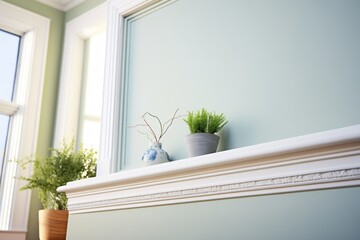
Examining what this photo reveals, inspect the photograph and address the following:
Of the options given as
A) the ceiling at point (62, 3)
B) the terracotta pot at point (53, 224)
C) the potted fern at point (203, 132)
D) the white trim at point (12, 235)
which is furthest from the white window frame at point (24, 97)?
→ the potted fern at point (203, 132)

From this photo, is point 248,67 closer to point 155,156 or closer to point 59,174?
point 155,156

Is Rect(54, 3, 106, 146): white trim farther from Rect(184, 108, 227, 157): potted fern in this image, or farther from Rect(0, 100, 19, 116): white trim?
Rect(184, 108, 227, 157): potted fern

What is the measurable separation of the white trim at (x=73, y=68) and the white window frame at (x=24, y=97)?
0.50 feet

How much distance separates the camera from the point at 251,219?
1.50 m

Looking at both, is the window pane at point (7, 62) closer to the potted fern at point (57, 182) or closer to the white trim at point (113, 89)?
the potted fern at point (57, 182)

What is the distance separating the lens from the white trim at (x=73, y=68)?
3055 mm

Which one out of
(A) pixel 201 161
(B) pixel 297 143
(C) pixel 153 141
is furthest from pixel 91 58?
(B) pixel 297 143

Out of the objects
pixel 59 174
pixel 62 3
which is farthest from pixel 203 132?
pixel 62 3

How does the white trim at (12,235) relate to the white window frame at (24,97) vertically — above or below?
below

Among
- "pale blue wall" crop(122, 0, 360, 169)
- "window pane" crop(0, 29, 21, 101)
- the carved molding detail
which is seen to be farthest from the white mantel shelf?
"window pane" crop(0, 29, 21, 101)

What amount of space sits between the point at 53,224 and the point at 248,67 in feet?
4.83

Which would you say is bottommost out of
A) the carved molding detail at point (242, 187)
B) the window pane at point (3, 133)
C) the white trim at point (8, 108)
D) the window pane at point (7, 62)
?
the carved molding detail at point (242, 187)

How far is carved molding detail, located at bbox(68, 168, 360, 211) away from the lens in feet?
4.31

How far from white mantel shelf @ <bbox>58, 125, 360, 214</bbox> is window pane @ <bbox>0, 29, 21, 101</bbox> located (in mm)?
1361
